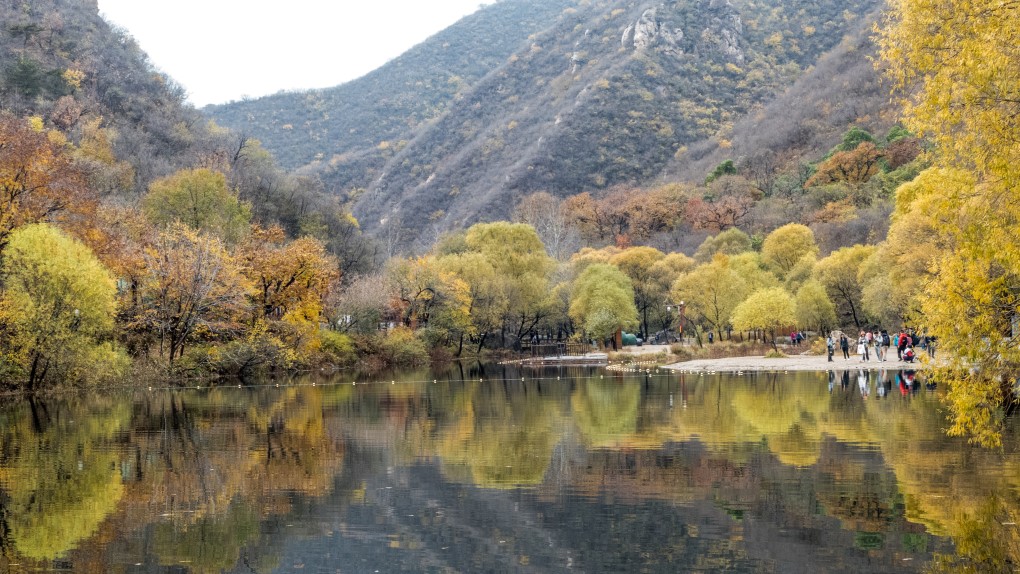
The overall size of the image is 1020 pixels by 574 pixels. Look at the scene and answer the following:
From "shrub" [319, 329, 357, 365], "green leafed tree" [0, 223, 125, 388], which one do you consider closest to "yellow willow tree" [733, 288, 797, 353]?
"shrub" [319, 329, 357, 365]

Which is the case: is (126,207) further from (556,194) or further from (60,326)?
(556,194)

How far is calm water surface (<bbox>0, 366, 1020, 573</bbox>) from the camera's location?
37.2 feet

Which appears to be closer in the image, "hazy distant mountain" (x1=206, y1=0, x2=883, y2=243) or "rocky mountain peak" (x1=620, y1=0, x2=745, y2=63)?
"hazy distant mountain" (x1=206, y1=0, x2=883, y2=243)

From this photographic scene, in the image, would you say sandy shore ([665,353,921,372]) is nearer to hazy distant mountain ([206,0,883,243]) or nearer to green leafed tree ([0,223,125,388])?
green leafed tree ([0,223,125,388])

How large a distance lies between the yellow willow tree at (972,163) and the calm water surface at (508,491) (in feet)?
6.54

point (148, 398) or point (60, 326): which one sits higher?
point (60, 326)

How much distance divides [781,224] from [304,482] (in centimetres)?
10344

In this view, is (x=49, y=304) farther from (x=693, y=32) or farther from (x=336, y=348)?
(x=693, y=32)

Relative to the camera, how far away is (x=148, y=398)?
39.8m

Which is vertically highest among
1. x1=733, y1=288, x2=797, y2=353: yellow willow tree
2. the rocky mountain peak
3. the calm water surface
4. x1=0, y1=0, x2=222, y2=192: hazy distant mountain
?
the rocky mountain peak

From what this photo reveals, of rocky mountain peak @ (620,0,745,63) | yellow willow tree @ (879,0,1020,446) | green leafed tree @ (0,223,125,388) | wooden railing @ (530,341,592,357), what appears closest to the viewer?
yellow willow tree @ (879,0,1020,446)

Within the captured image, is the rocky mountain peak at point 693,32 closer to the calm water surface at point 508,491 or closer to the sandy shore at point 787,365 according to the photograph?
the sandy shore at point 787,365

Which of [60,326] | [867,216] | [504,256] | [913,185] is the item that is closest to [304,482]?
[60,326]

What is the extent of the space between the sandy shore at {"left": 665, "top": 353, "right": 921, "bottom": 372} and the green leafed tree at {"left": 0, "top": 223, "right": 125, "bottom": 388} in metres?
30.9
